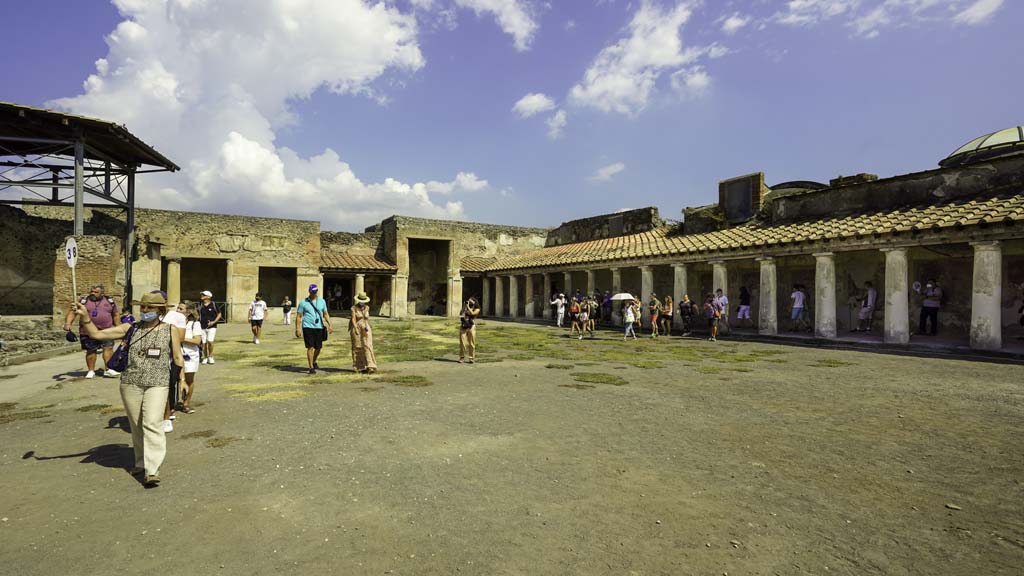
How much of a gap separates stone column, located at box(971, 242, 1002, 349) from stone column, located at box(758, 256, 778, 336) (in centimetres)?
524

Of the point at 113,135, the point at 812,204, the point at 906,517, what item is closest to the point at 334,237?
the point at 113,135

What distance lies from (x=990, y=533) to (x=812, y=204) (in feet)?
55.6

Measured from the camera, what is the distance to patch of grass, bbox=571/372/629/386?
8.38m

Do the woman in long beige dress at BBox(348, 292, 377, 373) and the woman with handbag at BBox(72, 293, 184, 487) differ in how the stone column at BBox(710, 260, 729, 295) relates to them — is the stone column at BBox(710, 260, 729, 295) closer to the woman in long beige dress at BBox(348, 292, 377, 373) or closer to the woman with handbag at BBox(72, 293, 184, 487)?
the woman in long beige dress at BBox(348, 292, 377, 373)

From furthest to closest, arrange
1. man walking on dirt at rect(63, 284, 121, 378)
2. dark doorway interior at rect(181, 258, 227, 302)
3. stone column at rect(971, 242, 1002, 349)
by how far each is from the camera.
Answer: dark doorway interior at rect(181, 258, 227, 302) < stone column at rect(971, 242, 1002, 349) < man walking on dirt at rect(63, 284, 121, 378)

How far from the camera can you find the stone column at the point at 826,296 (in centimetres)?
1491

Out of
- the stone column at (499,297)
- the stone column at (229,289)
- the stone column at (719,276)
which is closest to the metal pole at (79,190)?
the stone column at (229,289)

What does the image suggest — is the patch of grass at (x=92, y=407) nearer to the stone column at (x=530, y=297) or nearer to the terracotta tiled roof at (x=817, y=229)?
the terracotta tiled roof at (x=817, y=229)

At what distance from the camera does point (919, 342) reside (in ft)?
43.3

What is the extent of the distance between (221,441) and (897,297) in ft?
50.8

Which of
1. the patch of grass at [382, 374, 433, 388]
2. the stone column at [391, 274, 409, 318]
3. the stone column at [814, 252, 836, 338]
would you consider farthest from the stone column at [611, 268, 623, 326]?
the patch of grass at [382, 374, 433, 388]

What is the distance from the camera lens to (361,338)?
9234 mm

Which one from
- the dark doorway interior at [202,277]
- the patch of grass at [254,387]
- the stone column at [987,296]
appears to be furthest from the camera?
the dark doorway interior at [202,277]

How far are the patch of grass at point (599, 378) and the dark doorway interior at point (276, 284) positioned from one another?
23.0m
